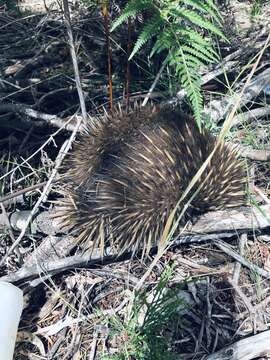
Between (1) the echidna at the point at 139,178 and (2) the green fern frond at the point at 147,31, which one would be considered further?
(1) the echidna at the point at 139,178

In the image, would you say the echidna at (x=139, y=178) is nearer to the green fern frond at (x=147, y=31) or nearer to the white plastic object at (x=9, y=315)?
the white plastic object at (x=9, y=315)

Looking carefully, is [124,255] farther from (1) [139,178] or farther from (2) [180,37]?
(2) [180,37]

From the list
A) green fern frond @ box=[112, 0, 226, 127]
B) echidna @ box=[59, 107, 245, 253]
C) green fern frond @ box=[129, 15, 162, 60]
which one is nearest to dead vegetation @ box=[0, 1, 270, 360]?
echidna @ box=[59, 107, 245, 253]

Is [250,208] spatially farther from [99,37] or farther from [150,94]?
Answer: [99,37]

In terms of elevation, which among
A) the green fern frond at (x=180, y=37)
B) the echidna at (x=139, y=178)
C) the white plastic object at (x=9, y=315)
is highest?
the green fern frond at (x=180, y=37)

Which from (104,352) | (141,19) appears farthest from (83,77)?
(104,352)

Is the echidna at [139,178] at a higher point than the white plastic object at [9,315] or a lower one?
higher

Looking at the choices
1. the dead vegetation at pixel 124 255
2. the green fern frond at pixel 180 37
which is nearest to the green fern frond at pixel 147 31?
the green fern frond at pixel 180 37

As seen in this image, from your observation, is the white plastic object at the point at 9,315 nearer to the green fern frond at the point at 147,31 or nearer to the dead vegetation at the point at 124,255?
the dead vegetation at the point at 124,255
